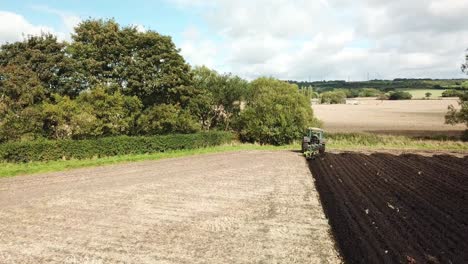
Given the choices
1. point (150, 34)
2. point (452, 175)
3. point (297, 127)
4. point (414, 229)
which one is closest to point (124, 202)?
point (414, 229)

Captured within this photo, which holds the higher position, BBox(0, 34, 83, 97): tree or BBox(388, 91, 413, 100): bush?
BBox(0, 34, 83, 97): tree

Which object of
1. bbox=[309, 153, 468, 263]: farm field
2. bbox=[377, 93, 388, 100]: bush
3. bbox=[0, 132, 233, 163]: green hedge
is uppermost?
bbox=[377, 93, 388, 100]: bush

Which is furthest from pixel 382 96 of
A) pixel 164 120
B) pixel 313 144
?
pixel 164 120

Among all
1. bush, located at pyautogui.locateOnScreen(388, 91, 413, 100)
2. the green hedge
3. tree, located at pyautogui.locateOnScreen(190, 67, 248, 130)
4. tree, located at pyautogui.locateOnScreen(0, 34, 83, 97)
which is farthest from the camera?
bush, located at pyautogui.locateOnScreen(388, 91, 413, 100)

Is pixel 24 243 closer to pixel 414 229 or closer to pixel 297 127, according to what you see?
pixel 414 229

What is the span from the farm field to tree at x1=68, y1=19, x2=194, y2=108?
64.5 feet

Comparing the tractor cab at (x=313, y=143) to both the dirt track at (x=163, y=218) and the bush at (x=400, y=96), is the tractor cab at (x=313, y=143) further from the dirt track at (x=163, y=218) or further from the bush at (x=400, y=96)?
the bush at (x=400, y=96)

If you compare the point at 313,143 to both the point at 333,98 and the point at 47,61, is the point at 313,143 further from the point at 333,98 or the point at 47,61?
the point at 333,98

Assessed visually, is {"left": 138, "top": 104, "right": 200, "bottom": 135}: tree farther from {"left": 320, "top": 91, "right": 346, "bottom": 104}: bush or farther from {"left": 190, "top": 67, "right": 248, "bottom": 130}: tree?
{"left": 320, "top": 91, "right": 346, "bottom": 104}: bush

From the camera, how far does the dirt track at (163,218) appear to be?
11438 millimetres

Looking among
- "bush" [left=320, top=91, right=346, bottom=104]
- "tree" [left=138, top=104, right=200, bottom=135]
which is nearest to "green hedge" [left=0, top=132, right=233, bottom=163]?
"tree" [left=138, top=104, right=200, bottom=135]

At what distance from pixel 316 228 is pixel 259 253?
311 cm

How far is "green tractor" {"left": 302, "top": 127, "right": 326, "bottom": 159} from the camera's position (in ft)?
107

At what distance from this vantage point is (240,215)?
607 inches
